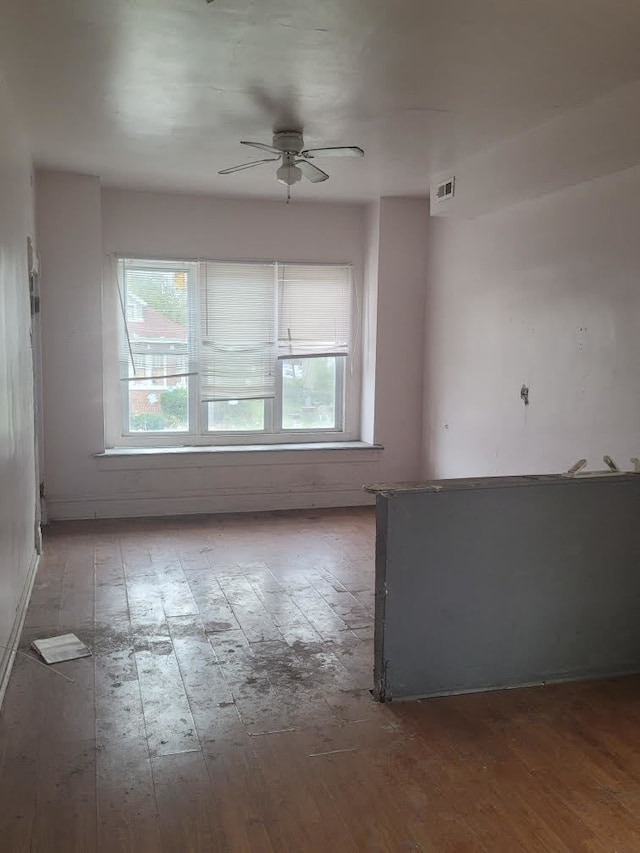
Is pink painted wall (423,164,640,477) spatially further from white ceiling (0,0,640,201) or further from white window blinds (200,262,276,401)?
white window blinds (200,262,276,401)

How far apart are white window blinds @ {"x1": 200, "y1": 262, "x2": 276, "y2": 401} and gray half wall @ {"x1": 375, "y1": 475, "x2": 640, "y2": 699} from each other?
12.7 feet

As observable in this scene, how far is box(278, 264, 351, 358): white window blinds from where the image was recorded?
6.66 metres

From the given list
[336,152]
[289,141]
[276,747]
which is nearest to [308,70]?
[336,152]

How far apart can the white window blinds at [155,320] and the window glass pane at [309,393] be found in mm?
952

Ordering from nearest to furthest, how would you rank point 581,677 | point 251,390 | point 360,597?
point 581,677 < point 360,597 < point 251,390

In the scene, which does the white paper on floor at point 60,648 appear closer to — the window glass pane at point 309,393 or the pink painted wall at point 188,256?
the pink painted wall at point 188,256

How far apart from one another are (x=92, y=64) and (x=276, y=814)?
324 cm

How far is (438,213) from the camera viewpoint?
218 inches

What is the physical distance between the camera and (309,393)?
6.89m

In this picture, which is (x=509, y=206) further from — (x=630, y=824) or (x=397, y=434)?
(x=630, y=824)

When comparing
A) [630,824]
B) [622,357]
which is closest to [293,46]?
[622,357]

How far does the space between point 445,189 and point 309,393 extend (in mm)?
2390

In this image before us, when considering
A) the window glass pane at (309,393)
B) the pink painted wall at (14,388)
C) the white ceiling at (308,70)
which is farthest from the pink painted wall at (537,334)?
the pink painted wall at (14,388)

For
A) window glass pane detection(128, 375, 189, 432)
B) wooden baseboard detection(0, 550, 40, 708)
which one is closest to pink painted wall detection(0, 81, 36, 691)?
wooden baseboard detection(0, 550, 40, 708)
